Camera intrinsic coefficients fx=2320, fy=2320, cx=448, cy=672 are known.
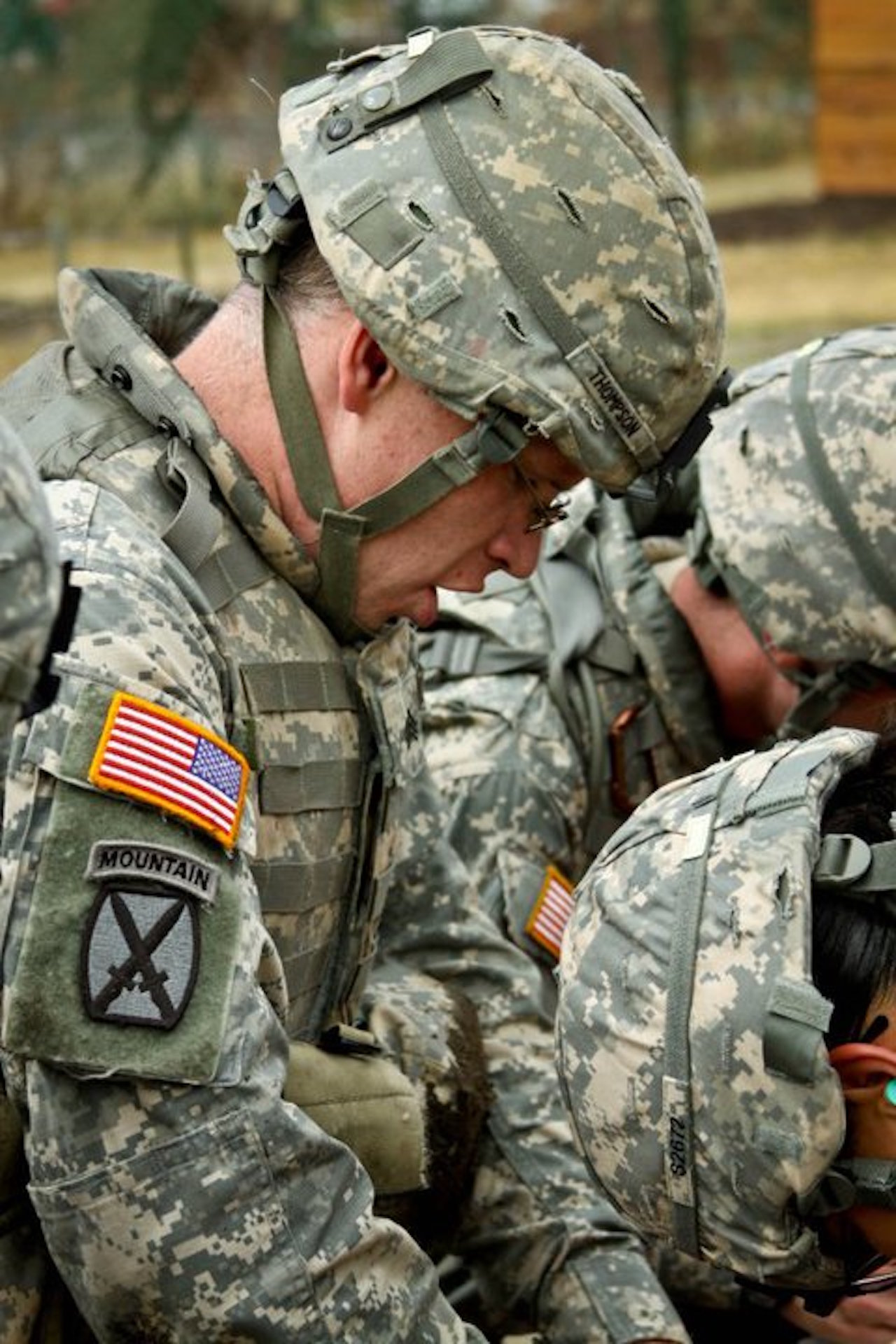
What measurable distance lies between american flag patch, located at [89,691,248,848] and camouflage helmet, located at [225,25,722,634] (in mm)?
616

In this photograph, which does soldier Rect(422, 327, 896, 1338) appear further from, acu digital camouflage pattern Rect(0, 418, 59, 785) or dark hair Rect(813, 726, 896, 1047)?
acu digital camouflage pattern Rect(0, 418, 59, 785)

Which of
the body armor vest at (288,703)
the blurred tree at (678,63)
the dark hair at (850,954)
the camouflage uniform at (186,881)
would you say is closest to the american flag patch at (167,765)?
the camouflage uniform at (186,881)

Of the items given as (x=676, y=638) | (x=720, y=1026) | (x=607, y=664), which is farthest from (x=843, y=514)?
(x=720, y=1026)

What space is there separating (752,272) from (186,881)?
776 cm

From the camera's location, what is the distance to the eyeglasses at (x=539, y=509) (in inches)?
136

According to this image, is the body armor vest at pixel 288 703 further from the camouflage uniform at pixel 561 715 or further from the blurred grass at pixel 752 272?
the blurred grass at pixel 752 272

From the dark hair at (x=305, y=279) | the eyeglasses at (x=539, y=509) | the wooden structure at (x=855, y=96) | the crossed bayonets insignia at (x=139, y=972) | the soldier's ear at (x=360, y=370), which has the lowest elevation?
the crossed bayonets insignia at (x=139, y=972)

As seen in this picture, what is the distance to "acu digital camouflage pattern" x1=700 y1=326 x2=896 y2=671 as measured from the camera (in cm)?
445

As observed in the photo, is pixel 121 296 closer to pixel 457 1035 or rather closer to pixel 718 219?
pixel 457 1035

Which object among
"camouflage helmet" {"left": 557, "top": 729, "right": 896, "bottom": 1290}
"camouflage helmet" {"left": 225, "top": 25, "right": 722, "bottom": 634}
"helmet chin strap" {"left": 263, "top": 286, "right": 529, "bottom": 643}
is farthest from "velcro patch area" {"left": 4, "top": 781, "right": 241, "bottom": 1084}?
"camouflage helmet" {"left": 225, "top": 25, "right": 722, "bottom": 634}

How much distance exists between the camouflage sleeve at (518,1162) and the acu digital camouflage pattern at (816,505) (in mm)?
892

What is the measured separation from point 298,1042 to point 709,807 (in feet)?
2.72

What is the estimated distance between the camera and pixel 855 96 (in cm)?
1073

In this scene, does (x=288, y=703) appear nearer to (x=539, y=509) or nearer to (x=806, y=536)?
(x=539, y=509)
